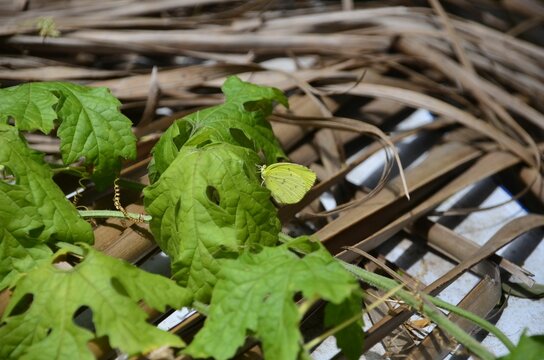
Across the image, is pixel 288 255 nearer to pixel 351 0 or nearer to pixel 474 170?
pixel 474 170

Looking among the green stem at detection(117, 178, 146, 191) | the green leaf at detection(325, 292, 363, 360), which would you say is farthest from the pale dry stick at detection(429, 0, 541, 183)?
the green stem at detection(117, 178, 146, 191)

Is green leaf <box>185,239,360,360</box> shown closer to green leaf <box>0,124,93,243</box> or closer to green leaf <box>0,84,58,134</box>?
green leaf <box>0,124,93,243</box>

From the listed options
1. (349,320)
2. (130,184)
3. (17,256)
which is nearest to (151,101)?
(130,184)

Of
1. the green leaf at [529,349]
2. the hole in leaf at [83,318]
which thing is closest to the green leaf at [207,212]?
the hole in leaf at [83,318]

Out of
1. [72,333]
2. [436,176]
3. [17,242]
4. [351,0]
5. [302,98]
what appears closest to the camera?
[72,333]

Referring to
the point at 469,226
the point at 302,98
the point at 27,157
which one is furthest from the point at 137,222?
the point at 469,226

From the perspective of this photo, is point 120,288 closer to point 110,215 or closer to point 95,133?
point 110,215
